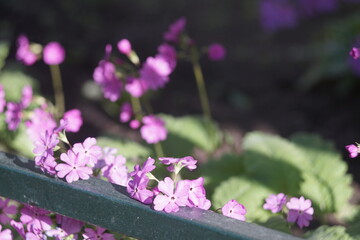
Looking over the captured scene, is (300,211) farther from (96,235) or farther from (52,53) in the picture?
(52,53)

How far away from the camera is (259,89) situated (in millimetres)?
4160

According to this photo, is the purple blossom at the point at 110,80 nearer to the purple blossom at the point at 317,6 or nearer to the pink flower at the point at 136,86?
the pink flower at the point at 136,86

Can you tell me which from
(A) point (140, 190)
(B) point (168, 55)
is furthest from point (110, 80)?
(A) point (140, 190)

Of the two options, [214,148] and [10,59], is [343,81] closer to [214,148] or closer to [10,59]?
[214,148]

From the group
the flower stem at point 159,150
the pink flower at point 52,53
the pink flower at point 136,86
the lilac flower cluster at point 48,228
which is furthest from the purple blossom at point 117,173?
the pink flower at point 52,53

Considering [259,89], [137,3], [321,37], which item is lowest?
[259,89]

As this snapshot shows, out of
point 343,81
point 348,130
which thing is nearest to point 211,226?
point 348,130

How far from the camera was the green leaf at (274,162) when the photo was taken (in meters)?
2.24

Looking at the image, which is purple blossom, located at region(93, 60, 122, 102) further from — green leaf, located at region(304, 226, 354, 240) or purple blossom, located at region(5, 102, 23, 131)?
green leaf, located at region(304, 226, 354, 240)

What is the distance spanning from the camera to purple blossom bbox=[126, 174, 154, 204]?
1337 mm

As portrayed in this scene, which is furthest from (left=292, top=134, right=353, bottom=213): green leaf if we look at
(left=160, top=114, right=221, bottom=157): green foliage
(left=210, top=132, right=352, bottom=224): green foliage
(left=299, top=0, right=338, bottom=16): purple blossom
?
(left=299, top=0, right=338, bottom=16): purple blossom

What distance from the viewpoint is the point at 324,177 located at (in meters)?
2.35

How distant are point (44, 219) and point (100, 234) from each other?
0.55ft

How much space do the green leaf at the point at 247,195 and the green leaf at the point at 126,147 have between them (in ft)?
1.57
